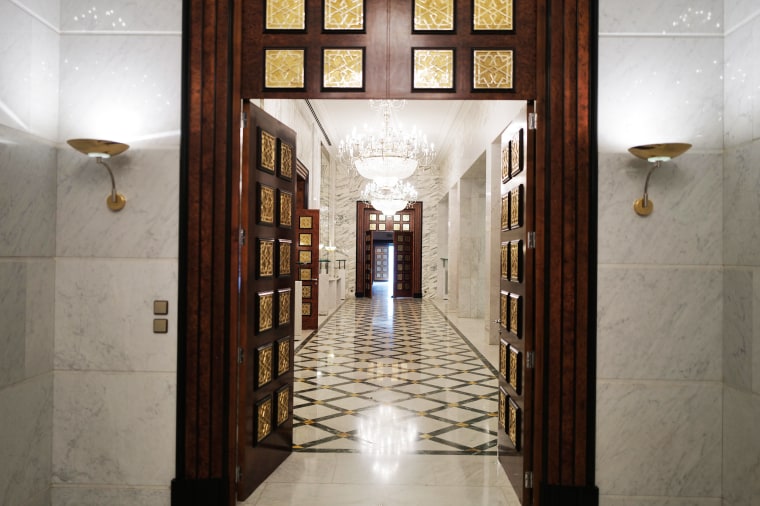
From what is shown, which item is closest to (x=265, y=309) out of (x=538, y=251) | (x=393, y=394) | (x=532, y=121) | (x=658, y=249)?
(x=538, y=251)

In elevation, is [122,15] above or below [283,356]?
above

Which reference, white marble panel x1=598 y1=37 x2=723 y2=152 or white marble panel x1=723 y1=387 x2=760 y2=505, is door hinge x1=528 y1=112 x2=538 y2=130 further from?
white marble panel x1=723 y1=387 x2=760 y2=505

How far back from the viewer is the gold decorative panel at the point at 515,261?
11.3ft

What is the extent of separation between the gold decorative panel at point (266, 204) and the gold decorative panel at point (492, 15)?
1.70 metres

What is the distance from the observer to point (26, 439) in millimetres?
3012

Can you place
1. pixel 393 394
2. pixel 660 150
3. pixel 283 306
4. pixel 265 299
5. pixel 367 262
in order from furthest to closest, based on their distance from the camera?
pixel 367 262 < pixel 393 394 < pixel 283 306 < pixel 265 299 < pixel 660 150

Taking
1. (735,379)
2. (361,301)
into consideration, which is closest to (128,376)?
(735,379)

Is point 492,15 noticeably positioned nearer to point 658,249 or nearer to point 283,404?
point 658,249

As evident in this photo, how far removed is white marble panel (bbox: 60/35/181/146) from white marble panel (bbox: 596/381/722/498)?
3171 mm

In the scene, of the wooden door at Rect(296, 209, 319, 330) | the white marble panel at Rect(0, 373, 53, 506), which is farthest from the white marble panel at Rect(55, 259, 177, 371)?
the wooden door at Rect(296, 209, 319, 330)

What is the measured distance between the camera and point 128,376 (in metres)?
3.25

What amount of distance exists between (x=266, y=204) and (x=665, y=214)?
2.54 m

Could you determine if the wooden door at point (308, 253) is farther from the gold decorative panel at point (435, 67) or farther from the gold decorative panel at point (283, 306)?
the gold decorative panel at point (435, 67)

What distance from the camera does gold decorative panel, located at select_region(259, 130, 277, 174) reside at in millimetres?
3553
